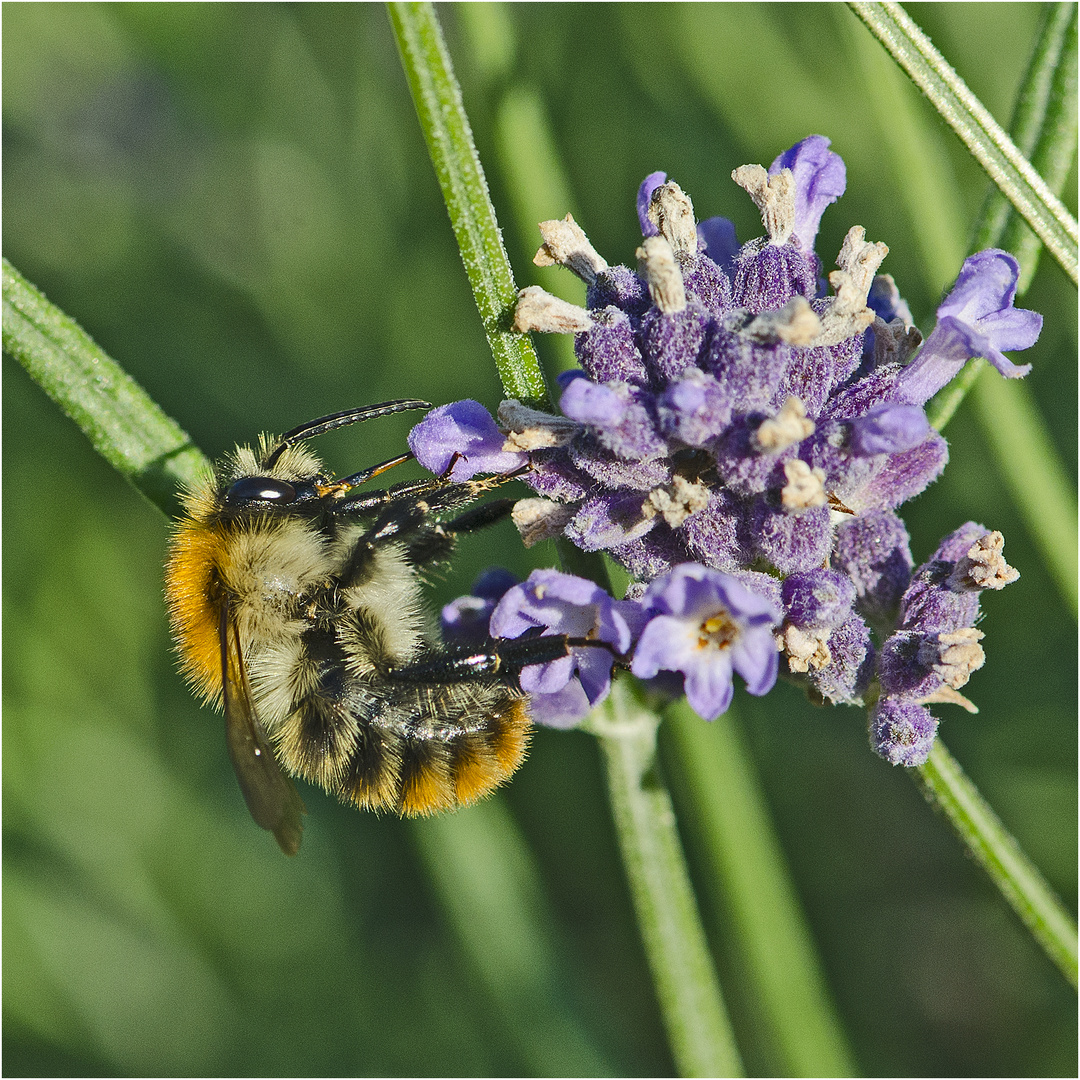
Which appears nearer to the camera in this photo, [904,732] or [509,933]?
[904,732]

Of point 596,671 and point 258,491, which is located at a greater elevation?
point 258,491

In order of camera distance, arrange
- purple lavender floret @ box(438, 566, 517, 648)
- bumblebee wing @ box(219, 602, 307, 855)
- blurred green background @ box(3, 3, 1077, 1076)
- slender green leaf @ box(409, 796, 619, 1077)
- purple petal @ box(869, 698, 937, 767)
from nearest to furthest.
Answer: purple petal @ box(869, 698, 937, 767)
bumblebee wing @ box(219, 602, 307, 855)
purple lavender floret @ box(438, 566, 517, 648)
slender green leaf @ box(409, 796, 619, 1077)
blurred green background @ box(3, 3, 1077, 1076)

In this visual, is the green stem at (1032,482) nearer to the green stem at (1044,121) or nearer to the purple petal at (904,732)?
the green stem at (1044,121)

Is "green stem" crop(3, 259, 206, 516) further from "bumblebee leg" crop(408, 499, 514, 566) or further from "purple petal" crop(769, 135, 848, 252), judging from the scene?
"purple petal" crop(769, 135, 848, 252)

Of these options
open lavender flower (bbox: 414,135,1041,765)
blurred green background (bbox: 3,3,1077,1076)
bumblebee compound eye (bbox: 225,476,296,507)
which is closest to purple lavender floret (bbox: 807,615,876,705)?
open lavender flower (bbox: 414,135,1041,765)

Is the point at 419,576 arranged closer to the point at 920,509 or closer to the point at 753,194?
the point at 753,194

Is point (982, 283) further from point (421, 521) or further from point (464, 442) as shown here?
point (421, 521)

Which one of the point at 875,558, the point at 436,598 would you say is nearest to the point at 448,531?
the point at 875,558
